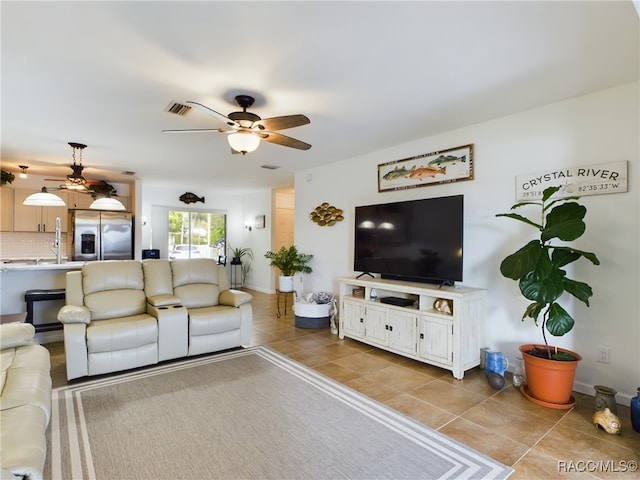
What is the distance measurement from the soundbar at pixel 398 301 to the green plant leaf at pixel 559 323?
1.42 metres

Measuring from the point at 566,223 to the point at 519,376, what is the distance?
4.66ft

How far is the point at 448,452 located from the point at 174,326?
2.71 metres

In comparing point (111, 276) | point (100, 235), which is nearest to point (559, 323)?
point (111, 276)

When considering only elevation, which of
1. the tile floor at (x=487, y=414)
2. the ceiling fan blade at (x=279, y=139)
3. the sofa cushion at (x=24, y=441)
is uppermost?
the ceiling fan blade at (x=279, y=139)

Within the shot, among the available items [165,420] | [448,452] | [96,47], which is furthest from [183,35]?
[448,452]

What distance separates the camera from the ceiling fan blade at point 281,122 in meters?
2.62

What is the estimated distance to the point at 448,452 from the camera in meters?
2.04

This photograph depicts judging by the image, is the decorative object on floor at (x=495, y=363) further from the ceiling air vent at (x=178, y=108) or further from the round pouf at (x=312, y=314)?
the ceiling air vent at (x=178, y=108)

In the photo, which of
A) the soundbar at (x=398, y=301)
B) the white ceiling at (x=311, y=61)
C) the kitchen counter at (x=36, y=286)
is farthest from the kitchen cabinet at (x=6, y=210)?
the soundbar at (x=398, y=301)

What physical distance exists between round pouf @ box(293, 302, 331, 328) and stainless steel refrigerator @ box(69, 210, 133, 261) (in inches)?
159

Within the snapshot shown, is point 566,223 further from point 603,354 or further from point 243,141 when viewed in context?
point 243,141

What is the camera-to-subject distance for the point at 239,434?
220 cm

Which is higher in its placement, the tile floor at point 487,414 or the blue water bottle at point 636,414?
the blue water bottle at point 636,414

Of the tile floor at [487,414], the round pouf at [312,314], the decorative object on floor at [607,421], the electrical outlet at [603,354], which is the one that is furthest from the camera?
the round pouf at [312,314]
